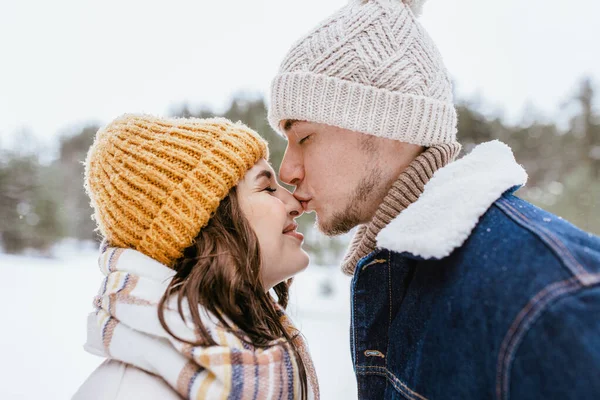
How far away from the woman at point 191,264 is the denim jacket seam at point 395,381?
162mm

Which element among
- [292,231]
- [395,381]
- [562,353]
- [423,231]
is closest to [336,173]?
[292,231]

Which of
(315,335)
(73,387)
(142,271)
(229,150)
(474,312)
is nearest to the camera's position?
(474,312)

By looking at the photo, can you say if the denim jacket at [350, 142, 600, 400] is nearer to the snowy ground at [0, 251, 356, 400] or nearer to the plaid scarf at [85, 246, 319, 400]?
the plaid scarf at [85, 246, 319, 400]

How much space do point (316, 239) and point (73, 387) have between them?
3.45 m

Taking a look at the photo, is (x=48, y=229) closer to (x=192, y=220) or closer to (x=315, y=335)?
(x=315, y=335)

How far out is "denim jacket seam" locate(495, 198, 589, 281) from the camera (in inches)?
22.6

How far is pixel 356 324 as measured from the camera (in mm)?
1018

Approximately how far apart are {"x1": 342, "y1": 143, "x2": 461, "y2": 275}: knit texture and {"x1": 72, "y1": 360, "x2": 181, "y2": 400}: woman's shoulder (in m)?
0.58

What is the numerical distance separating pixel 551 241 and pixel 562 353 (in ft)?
0.59

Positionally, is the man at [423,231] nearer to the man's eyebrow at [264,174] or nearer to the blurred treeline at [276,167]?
the man's eyebrow at [264,174]

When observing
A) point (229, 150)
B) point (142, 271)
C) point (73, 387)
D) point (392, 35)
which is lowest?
point (73, 387)

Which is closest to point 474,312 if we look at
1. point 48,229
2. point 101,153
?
point 101,153

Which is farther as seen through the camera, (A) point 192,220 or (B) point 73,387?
(B) point 73,387

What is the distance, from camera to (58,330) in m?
3.08
